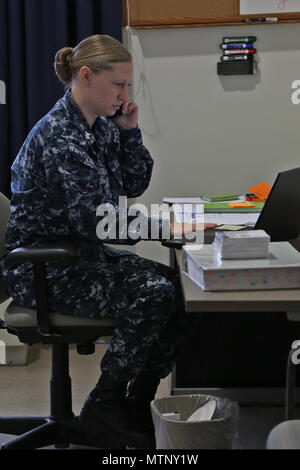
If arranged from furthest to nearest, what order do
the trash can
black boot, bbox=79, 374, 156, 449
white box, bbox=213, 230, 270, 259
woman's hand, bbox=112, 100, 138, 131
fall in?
woman's hand, bbox=112, 100, 138, 131, black boot, bbox=79, 374, 156, 449, the trash can, white box, bbox=213, 230, 270, 259

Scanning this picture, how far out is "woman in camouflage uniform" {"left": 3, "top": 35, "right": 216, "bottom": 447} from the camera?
6.15 feet

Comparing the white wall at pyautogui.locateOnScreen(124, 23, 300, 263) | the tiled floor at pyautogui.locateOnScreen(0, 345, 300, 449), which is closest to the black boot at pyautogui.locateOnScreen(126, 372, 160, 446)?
the tiled floor at pyautogui.locateOnScreen(0, 345, 300, 449)

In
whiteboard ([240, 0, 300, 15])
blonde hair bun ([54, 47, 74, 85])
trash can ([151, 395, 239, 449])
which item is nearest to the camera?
trash can ([151, 395, 239, 449])

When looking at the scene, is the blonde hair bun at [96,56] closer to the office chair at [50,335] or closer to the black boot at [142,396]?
the office chair at [50,335]

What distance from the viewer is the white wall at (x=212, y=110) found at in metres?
3.25

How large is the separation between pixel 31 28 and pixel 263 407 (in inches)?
75.4

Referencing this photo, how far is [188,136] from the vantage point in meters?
3.33

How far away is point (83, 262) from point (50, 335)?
Answer: 8.7 inches

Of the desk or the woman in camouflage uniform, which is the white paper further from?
the desk

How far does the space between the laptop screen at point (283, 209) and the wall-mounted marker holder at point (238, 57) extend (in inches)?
55.6

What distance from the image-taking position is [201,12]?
3193 millimetres

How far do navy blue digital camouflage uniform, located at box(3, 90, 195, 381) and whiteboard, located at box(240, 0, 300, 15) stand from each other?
1418 millimetres

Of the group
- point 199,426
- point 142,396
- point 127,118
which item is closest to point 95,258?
point 142,396
